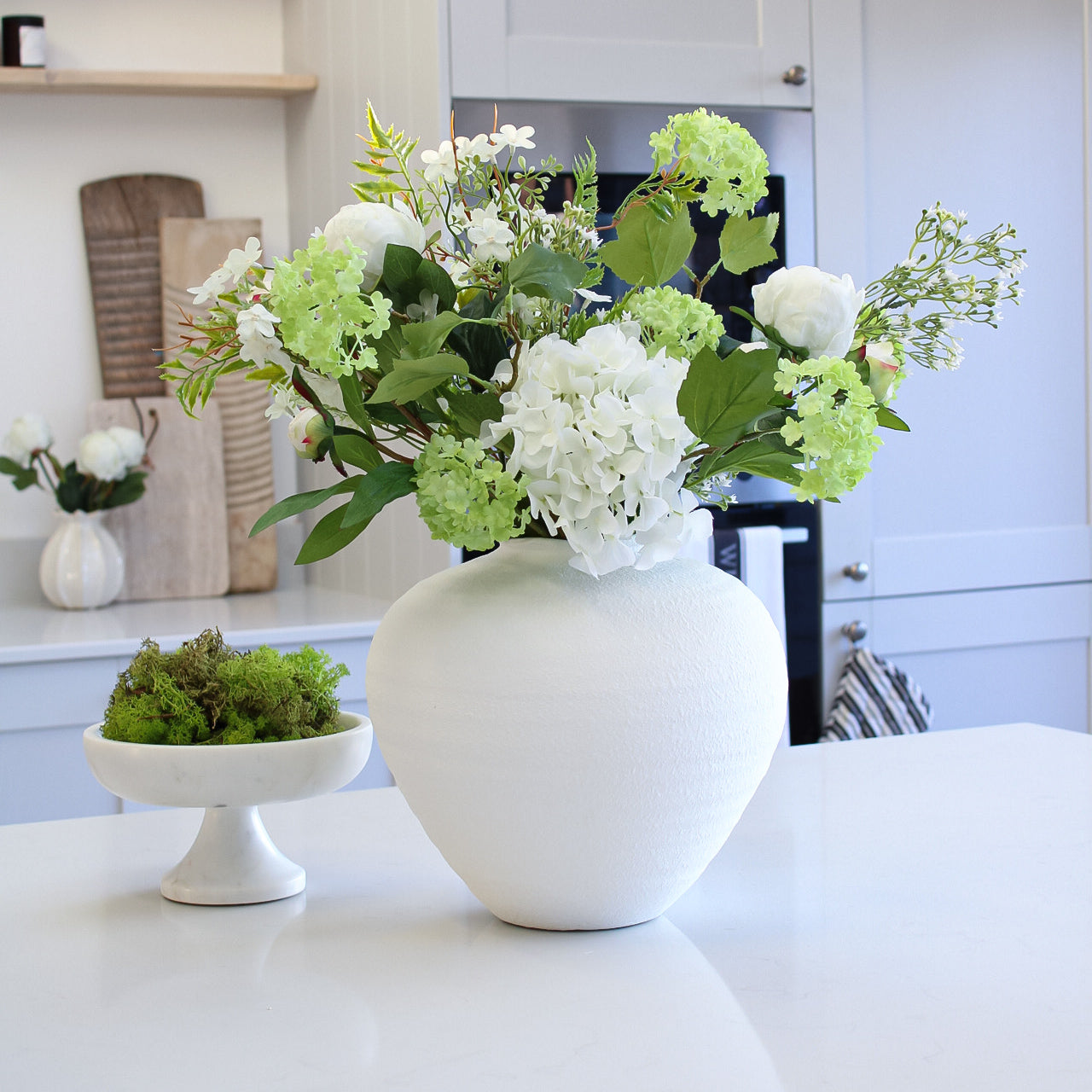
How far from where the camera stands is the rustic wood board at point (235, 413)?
248cm

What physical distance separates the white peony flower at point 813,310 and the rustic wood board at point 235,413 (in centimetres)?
183

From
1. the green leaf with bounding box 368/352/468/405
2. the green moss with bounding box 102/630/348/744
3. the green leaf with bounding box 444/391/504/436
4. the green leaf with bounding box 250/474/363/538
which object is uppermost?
the green leaf with bounding box 368/352/468/405

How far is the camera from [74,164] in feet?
8.25

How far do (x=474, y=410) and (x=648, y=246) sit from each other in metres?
0.14

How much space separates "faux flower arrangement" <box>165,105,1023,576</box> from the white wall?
1.86 metres

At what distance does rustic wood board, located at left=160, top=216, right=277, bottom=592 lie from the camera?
8.13 feet

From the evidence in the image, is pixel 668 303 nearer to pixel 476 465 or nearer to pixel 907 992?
pixel 476 465

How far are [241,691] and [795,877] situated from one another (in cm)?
42

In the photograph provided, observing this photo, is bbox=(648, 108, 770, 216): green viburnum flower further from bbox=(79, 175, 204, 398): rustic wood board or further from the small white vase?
bbox=(79, 175, 204, 398): rustic wood board

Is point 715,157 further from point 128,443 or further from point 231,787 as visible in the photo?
point 128,443

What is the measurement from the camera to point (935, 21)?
233cm

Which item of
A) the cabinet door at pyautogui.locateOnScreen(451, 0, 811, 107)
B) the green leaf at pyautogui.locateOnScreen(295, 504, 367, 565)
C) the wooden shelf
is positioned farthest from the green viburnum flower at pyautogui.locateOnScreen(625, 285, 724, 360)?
the wooden shelf

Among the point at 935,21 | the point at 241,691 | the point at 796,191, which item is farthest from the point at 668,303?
the point at 935,21

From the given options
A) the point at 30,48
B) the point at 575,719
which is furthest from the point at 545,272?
the point at 30,48
